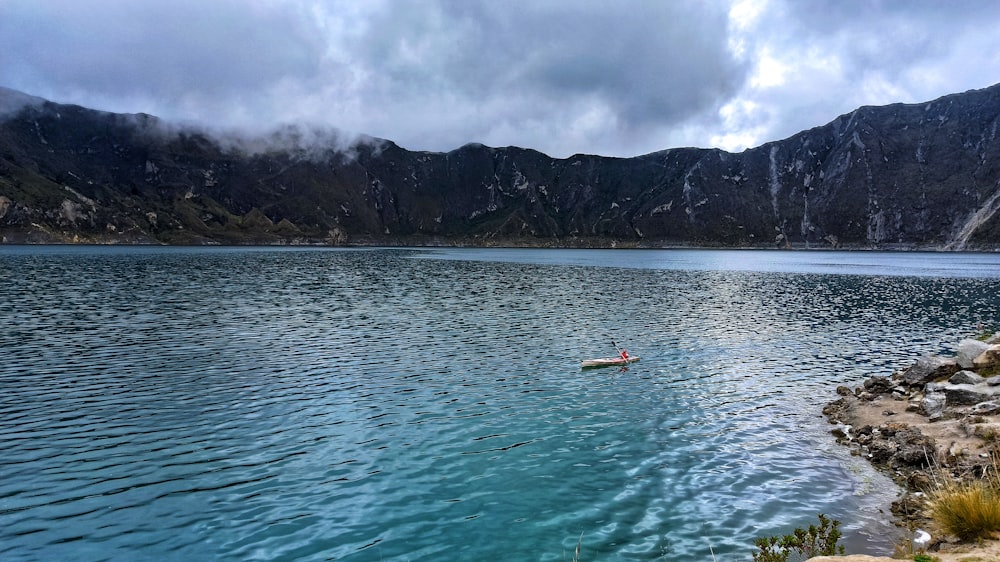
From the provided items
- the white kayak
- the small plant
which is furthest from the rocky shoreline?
the white kayak

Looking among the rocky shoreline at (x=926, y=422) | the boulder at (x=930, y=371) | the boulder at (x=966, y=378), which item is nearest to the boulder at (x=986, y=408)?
the rocky shoreline at (x=926, y=422)

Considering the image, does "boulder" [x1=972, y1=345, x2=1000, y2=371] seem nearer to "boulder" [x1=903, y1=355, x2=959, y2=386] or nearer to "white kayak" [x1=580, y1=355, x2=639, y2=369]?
"boulder" [x1=903, y1=355, x2=959, y2=386]

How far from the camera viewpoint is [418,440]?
21078 mm

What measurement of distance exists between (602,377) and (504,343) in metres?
11.7

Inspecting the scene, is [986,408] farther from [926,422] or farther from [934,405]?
[934,405]

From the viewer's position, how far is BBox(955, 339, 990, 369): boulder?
2733 centimetres

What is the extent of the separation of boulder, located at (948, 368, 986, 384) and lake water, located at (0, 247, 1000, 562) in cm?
573

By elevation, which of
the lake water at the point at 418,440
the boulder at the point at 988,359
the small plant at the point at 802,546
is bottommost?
the lake water at the point at 418,440

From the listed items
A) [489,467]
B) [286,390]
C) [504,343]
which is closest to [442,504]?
[489,467]

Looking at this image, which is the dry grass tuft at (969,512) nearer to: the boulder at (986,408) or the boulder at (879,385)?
the boulder at (986,408)

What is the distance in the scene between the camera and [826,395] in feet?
94.7

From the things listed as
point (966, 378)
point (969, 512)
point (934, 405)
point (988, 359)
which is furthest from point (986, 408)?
point (969, 512)

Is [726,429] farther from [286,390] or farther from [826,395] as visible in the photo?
[286,390]

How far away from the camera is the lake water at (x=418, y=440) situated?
46.6 ft
